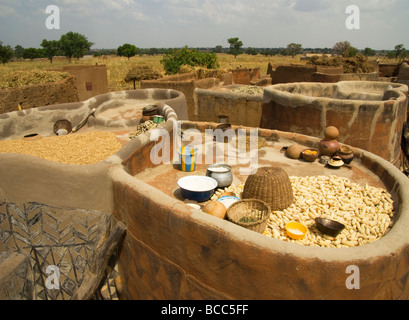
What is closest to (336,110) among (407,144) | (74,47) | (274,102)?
(274,102)

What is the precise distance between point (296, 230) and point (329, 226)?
490 mm

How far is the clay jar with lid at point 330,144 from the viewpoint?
7.14 metres

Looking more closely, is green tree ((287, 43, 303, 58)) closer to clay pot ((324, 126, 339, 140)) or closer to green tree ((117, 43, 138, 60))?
green tree ((117, 43, 138, 60))

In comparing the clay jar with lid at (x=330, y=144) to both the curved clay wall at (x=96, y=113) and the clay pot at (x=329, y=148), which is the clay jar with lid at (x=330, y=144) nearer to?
the clay pot at (x=329, y=148)

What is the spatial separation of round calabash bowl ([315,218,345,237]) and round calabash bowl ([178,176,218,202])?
190 centimetres

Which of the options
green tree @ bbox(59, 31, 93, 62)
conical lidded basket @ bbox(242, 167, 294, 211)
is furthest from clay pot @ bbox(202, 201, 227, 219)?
green tree @ bbox(59, 31, 93, 62)

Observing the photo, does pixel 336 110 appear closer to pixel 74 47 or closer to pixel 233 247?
pixel 233 247

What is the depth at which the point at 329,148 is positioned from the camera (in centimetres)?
714

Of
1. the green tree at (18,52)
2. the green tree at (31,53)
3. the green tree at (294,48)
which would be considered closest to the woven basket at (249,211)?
the green tree at (31,53)

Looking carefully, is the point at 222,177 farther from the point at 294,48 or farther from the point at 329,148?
the point at 294,48

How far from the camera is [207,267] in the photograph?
374 centimetres

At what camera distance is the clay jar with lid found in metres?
7.14

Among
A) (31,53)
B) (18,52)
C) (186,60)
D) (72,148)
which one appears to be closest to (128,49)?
(31,53)
